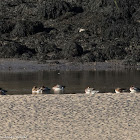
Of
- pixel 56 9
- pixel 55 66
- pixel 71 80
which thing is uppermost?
pixel 56 9

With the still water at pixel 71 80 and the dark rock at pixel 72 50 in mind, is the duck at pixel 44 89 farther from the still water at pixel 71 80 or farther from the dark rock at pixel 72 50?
the dark rock at pixel 72 50

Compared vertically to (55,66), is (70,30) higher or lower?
higher

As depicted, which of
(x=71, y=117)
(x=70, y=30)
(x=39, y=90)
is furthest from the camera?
(x=70, y=30)

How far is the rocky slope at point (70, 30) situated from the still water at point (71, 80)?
114 inches

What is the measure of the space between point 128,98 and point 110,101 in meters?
0.66

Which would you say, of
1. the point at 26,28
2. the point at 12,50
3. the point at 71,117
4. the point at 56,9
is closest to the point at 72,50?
the point at 12,50

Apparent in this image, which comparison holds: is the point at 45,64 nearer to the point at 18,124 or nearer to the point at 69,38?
the point at 69,38

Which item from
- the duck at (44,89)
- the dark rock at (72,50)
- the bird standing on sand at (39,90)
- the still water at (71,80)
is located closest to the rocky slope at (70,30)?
the dark rock at (72,50)

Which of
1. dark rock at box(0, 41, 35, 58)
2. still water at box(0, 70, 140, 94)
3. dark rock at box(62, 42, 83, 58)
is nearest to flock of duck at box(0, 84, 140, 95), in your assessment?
still water at box(0, 70, 140, 94)

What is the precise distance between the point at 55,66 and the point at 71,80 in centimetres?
440

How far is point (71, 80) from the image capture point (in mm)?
20734

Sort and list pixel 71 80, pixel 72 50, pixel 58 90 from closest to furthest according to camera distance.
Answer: pixel 58 90
pixel 71 80
pixel 72 50

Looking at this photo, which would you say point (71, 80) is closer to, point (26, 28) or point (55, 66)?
point (55, 66)

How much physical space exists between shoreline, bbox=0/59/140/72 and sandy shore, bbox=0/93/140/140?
396 inches
